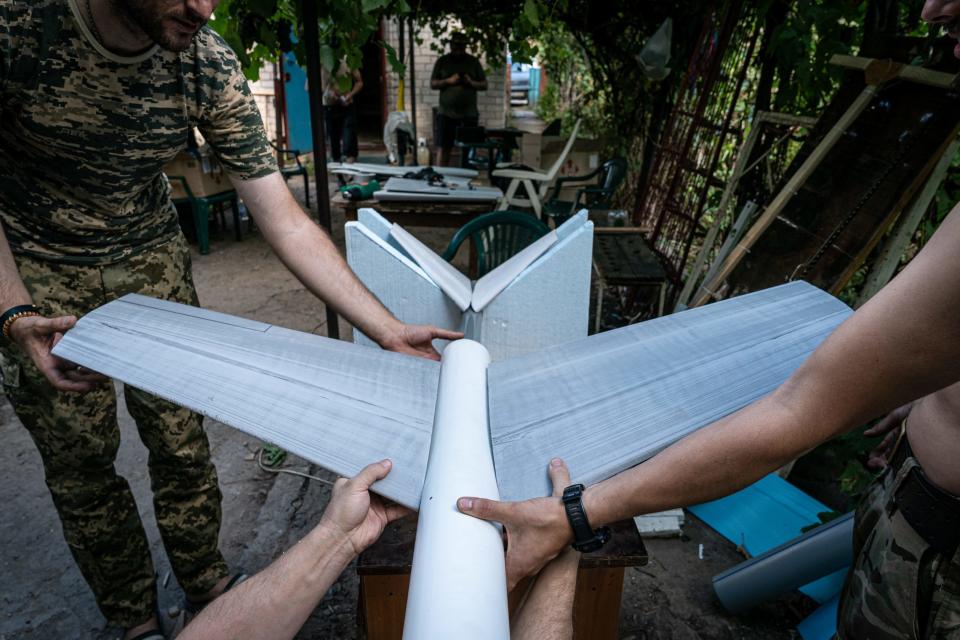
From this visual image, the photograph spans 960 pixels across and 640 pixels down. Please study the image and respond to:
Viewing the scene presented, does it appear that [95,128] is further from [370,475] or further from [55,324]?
[370,475]

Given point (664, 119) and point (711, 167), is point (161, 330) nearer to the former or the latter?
point (711, 167)

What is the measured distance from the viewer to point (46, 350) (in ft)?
4.21

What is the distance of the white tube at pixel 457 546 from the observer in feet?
2.31

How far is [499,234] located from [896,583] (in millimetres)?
2741

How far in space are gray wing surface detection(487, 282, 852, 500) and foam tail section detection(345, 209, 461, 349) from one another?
0.44 m

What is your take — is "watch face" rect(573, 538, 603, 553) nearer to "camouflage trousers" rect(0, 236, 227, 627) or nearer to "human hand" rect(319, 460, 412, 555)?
"human hand" rect(319, 460, 412, 555)

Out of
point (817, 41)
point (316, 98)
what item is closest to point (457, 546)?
point (316, 98)

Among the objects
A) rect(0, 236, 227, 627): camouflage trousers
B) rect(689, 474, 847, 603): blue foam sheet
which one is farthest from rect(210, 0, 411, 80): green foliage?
rect(689, 474, 847, 603): blue foam sheet

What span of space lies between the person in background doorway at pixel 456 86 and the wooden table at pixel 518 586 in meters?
7.60

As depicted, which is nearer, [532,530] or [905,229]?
[532,530]

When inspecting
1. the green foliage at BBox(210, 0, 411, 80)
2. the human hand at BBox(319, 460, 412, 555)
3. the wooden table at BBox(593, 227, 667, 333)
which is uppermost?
the green foliage at BBox(210, 0, 411, 80)

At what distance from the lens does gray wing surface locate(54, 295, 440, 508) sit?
3.06 ft

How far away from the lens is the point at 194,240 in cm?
620

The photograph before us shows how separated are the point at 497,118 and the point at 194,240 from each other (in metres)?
7.33
